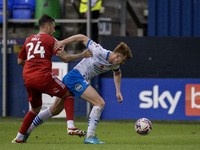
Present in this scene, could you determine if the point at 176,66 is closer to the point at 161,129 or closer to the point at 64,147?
the point at 161,129

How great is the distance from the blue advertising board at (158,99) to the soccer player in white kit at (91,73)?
6166 millimetres

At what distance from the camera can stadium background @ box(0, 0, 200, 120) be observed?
1463 cm

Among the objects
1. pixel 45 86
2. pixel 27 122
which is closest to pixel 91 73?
pixel 45 86

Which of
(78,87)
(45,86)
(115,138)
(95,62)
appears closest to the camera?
(45,86)

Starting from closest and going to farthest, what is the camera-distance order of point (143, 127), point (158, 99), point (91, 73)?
point (91, 73), point (143, 127), point (158, 99)

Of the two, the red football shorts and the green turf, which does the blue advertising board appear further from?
the red football shorts

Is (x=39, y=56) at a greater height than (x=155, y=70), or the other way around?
(x=39, y=56)

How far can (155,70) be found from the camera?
15039 millimetres

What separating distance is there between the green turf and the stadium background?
463 mm

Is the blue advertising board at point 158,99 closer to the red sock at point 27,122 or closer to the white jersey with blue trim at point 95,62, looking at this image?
the white jersey with blue trim at point 95,62

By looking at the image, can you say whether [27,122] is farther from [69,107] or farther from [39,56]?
[39,56]

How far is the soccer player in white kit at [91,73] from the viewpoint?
8.20 m

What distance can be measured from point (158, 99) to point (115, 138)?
4.98 meters

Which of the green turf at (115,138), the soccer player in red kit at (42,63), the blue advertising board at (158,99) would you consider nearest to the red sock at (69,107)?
the soccer player in red kit at (42,63)
